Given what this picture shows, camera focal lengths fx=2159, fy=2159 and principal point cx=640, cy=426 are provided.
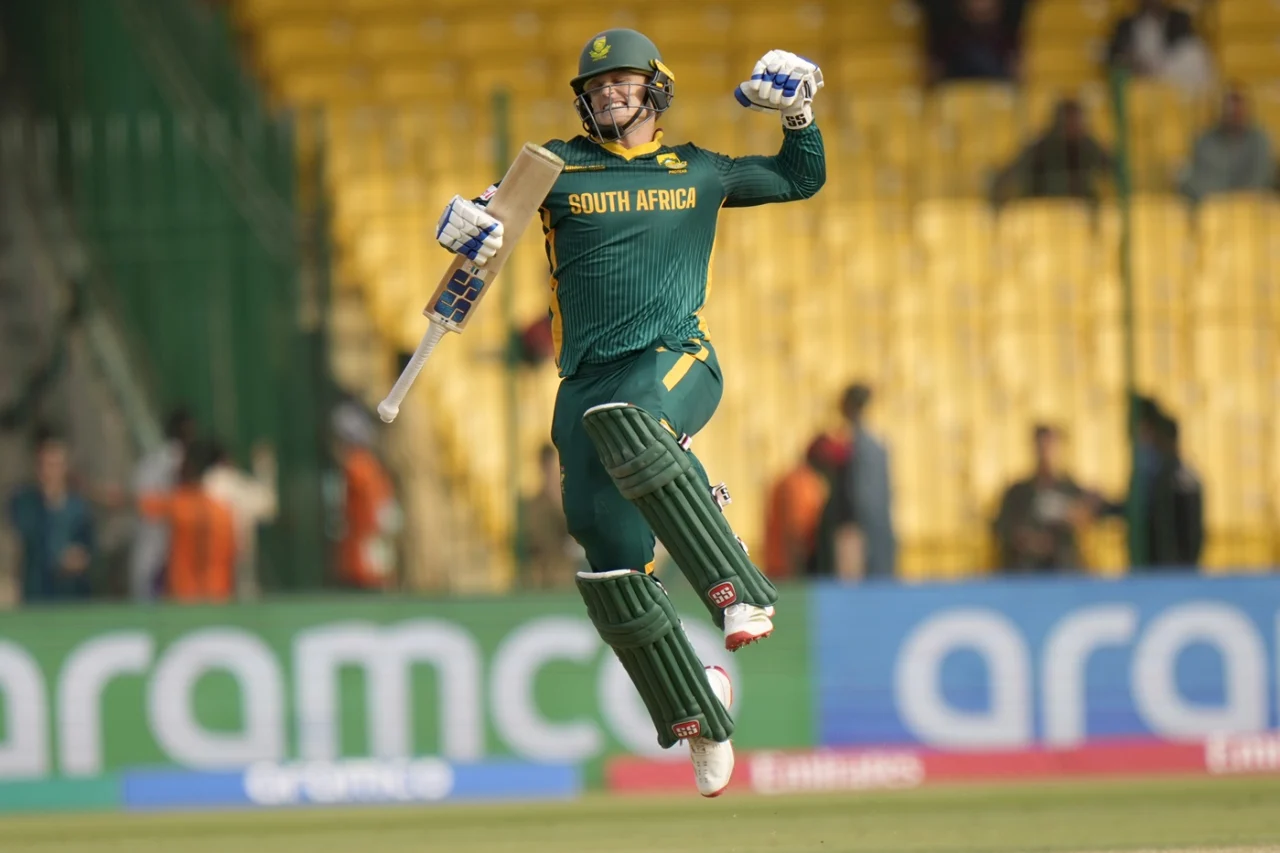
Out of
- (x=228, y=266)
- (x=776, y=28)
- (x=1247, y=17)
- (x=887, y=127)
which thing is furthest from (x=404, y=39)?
(x=1247, y=17)

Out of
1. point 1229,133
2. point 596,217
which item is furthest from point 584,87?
point 1229,133

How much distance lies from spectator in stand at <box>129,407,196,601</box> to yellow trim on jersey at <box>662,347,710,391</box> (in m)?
5.49

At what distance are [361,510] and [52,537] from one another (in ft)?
5.72

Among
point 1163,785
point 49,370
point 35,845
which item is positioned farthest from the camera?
point 49,370

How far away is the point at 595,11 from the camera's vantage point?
15.3 metres

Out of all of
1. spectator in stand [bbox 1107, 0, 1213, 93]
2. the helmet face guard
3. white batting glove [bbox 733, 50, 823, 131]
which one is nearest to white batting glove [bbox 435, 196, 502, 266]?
the helmet face guard

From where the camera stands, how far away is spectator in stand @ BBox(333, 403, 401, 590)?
38.5 ft

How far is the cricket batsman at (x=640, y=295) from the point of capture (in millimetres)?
6941

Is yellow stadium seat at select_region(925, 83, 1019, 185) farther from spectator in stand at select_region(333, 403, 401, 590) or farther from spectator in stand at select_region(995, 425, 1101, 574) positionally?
spectator in stand at select_region(333, 403, 401, 590)

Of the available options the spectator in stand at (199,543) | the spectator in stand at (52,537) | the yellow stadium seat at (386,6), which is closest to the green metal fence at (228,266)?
the spectator in stand at (199,543)

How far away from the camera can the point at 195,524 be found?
38.9 ft

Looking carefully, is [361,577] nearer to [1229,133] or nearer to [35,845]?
[35,845]

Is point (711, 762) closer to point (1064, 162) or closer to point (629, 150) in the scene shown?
point (629, 150)

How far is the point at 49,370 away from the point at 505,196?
6.81 metres
